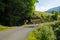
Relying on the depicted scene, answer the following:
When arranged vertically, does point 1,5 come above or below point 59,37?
above

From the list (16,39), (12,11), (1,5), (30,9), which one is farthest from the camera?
(30,9)

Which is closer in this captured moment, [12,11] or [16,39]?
[16,39]

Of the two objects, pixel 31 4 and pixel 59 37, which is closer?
pixel 59 37

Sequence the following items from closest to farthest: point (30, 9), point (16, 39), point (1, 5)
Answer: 1. point (16, 39)
2. point (1, 5)
3. point (30, 9)

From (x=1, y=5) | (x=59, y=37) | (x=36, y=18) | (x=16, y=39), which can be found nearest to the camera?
(x=16, y=39)

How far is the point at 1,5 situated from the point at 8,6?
1626 mm

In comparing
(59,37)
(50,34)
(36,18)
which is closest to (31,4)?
(36,18)

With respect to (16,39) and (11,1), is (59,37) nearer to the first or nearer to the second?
(16,39)

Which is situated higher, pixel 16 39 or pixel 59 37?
pixel 16 39

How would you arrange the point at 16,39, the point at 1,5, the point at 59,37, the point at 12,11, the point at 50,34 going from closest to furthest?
1. the point at 16,39
2. the point at 50,34
3. the point at 59,37
4. the point at 1,5
5. the point at 12,11

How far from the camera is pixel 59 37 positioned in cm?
2845

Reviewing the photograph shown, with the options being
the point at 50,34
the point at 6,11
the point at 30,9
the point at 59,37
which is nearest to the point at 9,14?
the point at 6,11

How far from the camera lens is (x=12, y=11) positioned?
44.6 meters

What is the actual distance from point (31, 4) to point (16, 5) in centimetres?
765
